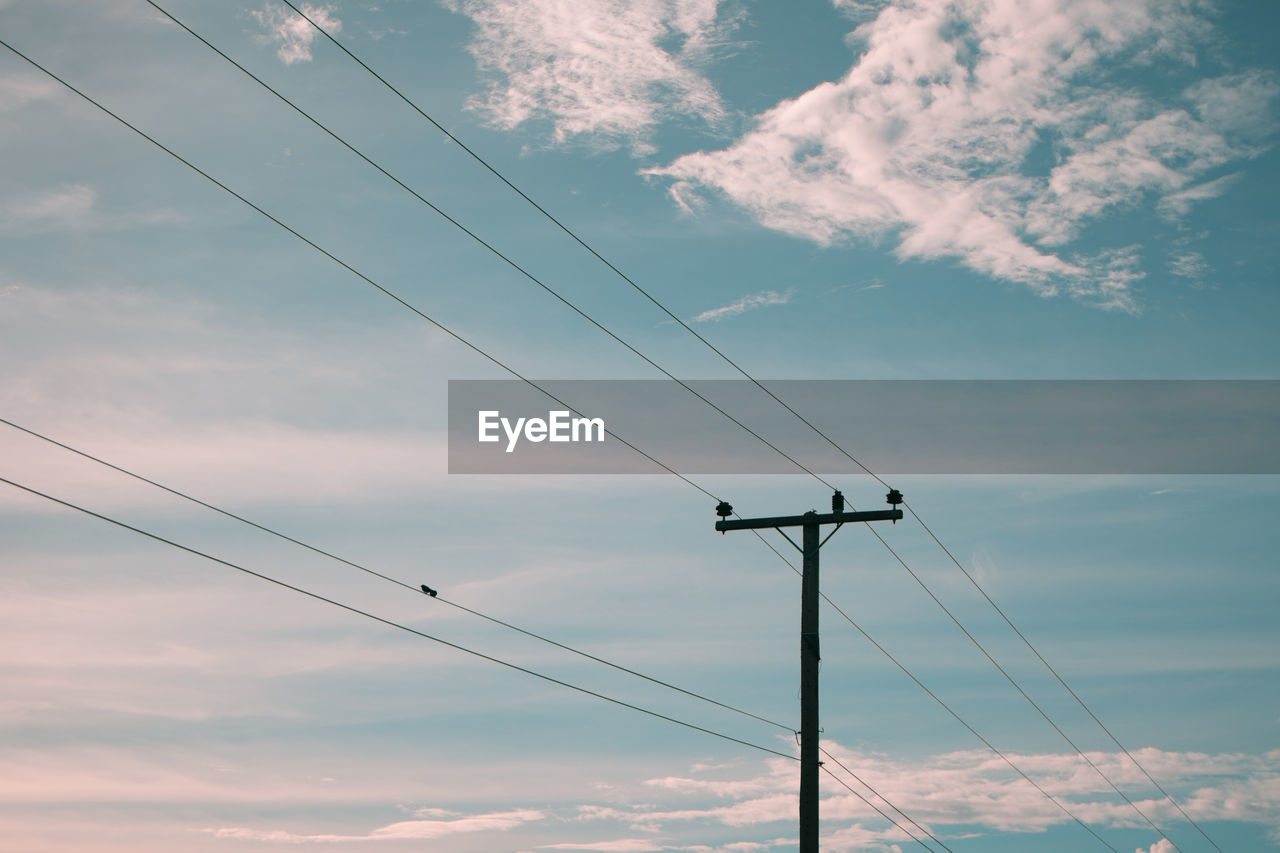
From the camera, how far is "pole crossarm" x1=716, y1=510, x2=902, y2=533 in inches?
993

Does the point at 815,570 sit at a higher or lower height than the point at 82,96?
lower

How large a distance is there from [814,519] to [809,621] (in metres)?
1.97

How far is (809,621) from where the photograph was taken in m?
24.6

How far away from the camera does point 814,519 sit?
25188mm

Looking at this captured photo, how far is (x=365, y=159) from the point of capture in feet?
61.5

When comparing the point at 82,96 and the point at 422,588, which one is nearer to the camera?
the point at 82,96

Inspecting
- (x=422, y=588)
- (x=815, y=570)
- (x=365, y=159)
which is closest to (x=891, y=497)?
(x=815, y=570)

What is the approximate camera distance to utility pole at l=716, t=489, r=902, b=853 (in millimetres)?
23266

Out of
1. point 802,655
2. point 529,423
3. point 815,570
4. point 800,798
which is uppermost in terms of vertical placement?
point 529,423

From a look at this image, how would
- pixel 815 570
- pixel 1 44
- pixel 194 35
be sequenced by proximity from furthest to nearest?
1. pixel 815 570
2. pixel 194 35
3. pixel 1 44

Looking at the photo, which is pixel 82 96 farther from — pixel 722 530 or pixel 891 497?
pixel 891 497

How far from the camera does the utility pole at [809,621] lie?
23.3m

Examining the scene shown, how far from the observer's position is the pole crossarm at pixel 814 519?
25234 millimetres

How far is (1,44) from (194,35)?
2.28 metres
